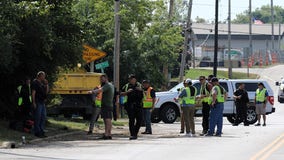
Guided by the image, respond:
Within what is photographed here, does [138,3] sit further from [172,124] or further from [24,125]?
[24,125]

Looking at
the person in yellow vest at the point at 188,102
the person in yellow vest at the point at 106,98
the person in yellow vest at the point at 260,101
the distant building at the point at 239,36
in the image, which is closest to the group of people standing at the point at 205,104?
the person in yellow vest at the point at 188,102

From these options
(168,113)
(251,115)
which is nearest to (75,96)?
(168,113)

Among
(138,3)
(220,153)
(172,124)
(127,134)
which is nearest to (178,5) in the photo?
(138,3)

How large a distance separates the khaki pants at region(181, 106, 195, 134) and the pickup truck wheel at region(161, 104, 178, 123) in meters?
9.01

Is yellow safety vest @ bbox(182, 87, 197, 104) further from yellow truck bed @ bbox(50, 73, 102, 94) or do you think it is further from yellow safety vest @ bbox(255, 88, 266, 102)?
yellow truck bed @ bbox(50, 73, 102, 94)

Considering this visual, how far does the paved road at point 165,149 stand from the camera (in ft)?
56.1

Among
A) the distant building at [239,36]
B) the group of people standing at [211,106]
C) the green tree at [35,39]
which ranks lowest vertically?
the group of people standing at [211,106]

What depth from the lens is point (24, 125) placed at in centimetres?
2297

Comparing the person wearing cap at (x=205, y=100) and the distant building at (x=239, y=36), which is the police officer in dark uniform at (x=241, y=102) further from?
the distant building at (x=239, y=36)

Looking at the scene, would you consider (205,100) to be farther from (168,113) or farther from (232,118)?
(232,118)

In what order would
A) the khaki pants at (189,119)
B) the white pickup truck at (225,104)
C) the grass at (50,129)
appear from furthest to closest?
the white pickup truck at (225,104) → the khaki pants at (189,119) → the grass at (50,129)

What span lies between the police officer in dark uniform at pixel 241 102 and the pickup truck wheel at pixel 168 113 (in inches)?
128

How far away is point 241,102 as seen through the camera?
31.4 metres

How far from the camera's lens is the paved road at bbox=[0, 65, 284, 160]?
1709cm
